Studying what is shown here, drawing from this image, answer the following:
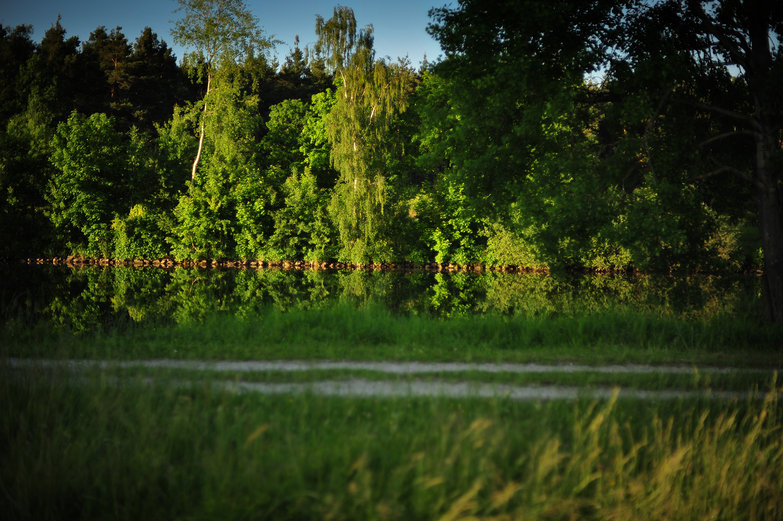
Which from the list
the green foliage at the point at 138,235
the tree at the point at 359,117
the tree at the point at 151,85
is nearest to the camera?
the tree at the point at 359,117

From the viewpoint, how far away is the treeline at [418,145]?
15.9 metres

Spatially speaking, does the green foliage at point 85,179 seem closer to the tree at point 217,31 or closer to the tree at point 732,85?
the tree at point 217,31

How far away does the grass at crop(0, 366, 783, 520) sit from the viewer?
5.03 metres

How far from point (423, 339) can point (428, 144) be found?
24.9m

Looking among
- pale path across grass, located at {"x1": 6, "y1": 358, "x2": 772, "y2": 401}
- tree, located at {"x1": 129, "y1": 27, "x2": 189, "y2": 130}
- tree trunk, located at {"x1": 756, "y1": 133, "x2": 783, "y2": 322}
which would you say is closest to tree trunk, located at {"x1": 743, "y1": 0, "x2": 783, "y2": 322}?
tree trunk, located at {"x1": 756, "y1": 133, "x2": 783, "y2": 322}

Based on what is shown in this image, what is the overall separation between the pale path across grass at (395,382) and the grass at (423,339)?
1.78ft

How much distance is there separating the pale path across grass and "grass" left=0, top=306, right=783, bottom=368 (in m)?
0.54

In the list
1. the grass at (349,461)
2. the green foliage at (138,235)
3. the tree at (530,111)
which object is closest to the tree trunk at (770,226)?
the tree at (530,111)

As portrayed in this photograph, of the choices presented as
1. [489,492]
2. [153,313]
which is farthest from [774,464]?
[153,313]

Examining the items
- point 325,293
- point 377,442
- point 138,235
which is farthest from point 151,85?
point 377,442

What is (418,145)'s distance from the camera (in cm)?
4875

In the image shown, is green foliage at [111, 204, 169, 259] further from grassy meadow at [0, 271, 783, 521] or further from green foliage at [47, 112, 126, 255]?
grassy meadow at [0, 271, 783, 521]

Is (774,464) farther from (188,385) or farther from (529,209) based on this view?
(529,209)

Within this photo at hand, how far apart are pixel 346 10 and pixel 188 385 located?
36606 mm
